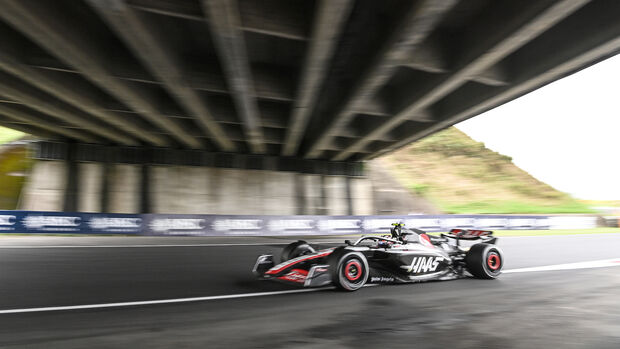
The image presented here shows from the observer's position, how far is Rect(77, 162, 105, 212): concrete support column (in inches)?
737

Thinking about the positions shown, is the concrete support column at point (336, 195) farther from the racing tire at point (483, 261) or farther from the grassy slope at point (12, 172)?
the grassy slope at point (12, 172)

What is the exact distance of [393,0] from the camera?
6836 mm

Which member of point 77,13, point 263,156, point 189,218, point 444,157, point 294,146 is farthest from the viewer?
point 444,157

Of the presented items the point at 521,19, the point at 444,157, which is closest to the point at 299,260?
the point at 521,19

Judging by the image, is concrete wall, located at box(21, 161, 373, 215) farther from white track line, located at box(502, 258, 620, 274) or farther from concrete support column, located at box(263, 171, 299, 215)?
white track line, located at box(502, 258, 620, 274)

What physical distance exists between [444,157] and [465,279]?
3571 centimetres

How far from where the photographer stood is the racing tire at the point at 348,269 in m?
5.52

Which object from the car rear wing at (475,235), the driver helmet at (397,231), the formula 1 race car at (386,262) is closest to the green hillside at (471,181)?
the car rear wing at (475,235)

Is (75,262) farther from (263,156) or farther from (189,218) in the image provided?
(263,156)

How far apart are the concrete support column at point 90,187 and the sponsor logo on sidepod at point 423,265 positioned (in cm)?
1800

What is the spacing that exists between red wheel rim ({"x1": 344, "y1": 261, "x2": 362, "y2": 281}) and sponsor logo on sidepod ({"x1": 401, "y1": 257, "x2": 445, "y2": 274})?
84 centimetres

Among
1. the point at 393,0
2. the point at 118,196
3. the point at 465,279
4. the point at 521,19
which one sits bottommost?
the point at 465,279

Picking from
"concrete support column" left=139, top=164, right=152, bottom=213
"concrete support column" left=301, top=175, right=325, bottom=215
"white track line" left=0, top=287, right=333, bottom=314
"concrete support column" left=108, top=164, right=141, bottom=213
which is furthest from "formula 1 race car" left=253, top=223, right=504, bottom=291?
"concrete support column" left=301, top=175, right=325, bottom=215

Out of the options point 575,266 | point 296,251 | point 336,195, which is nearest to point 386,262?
point 296,251
